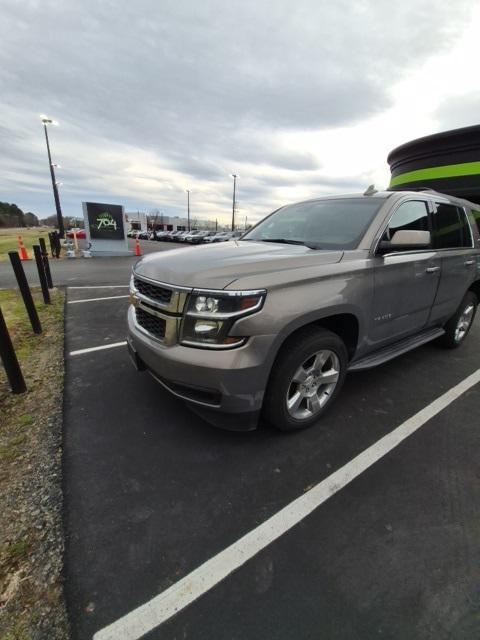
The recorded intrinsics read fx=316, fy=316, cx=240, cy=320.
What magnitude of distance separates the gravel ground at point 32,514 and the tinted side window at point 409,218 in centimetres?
318

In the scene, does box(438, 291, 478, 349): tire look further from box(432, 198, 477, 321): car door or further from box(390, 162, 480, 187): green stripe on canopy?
box(390, 162, 480, 187): green stripe on canopy

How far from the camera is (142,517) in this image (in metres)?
1.86

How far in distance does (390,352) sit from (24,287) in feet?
15.8

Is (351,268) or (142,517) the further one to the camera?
(351,268)

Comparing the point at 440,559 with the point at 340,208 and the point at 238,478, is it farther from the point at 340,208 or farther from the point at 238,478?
the point at 340,208

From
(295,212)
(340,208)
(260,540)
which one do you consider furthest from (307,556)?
(295,212)

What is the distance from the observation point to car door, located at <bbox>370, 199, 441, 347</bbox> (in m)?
2.82

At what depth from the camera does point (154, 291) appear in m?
2.43

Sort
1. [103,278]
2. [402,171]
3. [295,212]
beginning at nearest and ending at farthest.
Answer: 1. [295,212]
2. [103,278]
3. [402,171]

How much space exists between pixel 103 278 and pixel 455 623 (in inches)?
403

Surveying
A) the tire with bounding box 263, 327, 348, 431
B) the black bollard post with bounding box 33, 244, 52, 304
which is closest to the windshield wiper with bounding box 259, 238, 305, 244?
the tire with bounding box 263, 327, 348, 431

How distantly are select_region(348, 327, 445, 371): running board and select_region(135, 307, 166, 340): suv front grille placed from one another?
1.67 meters

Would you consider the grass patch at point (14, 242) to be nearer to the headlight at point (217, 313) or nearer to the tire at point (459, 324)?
the headlight at point (217, 313)

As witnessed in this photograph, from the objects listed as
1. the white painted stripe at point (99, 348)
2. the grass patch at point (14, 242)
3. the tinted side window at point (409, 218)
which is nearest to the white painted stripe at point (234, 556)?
the tinted side window at point (409, 218)
